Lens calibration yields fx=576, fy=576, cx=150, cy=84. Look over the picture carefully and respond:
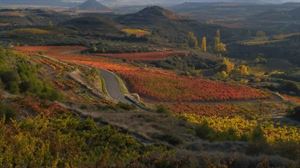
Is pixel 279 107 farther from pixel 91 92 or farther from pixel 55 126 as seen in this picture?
pixel 55 126

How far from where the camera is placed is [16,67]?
49.8 metres

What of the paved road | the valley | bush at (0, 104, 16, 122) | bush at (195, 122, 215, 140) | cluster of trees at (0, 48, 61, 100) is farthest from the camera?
the paved road

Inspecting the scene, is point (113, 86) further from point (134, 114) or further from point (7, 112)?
point (7, 112)

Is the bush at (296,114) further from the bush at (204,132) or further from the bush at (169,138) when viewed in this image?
the bush at (169,138)

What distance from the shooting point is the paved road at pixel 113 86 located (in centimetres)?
6819

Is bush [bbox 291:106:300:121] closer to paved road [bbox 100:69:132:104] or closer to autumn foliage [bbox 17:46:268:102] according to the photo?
autumn foliage [bbox 17:46:268:102]

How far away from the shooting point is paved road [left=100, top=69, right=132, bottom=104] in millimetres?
68188

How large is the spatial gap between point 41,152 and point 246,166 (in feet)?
20.8

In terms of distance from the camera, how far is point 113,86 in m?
75.1

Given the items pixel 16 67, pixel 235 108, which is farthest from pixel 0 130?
pixel 235 108

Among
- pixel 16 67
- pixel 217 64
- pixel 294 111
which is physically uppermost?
pixel 16 67

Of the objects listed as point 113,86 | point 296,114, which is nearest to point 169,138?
point 296,114

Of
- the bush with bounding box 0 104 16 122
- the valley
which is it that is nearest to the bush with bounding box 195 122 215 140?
the valley

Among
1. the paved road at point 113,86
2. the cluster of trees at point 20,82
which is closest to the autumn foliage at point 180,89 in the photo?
the paved road at point 113,86
